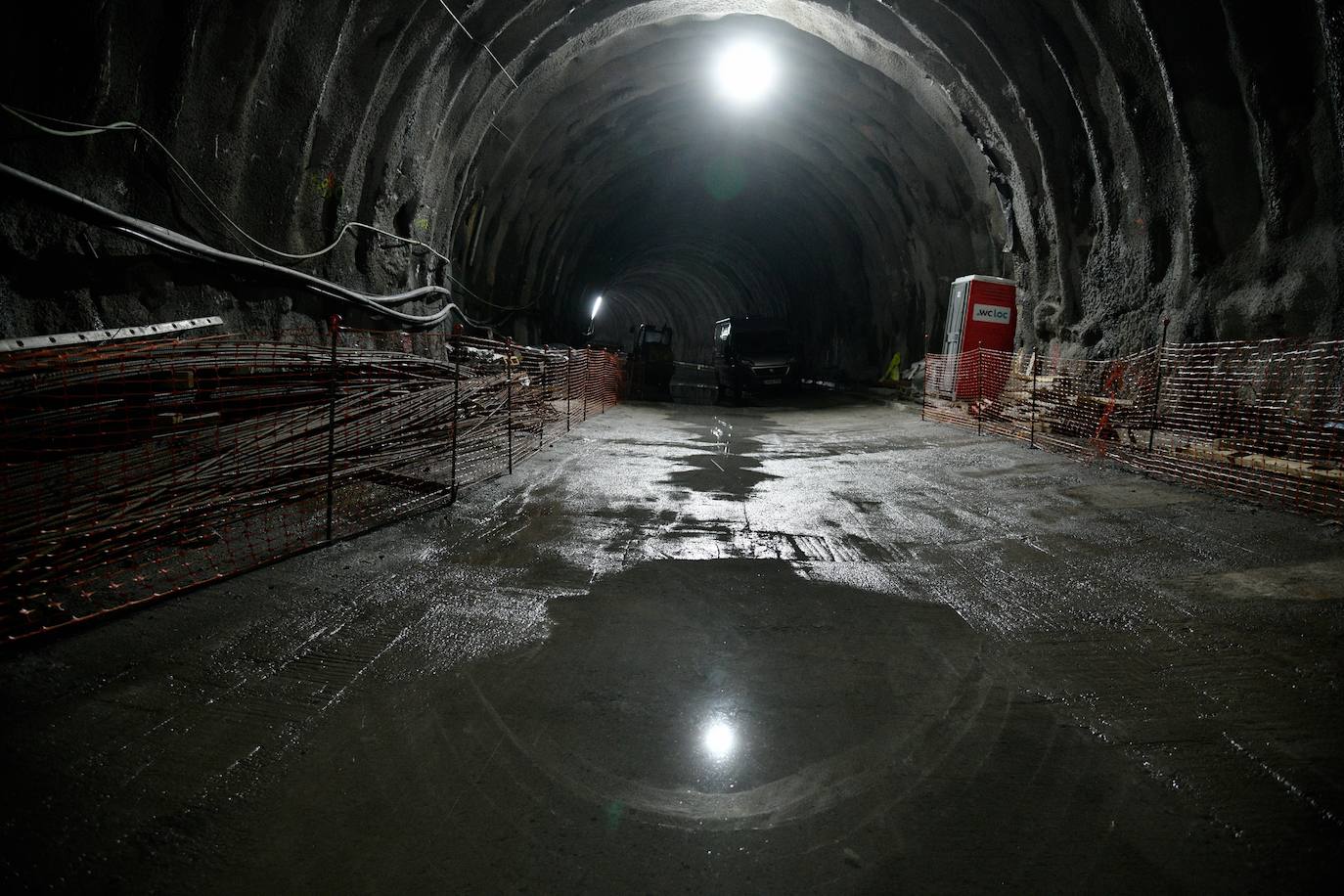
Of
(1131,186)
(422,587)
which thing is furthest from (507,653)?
(1131,186)

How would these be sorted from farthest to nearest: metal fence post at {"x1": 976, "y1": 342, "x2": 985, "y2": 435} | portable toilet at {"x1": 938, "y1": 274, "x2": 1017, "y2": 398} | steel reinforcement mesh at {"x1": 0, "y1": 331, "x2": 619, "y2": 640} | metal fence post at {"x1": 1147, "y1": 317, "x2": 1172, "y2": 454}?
1. portable toilet at {"x1": 938, "y1": 274, "x2": 1017, "y2": 398}
2. metal fence post at {"x1": 976, "y1": 342, "x2": 985, "y2": 435}
3. metal fence post at {"x1": 1147, "y1": 317, "x2": 1172, "y2": 454}
4. steel reinforcement mesh at {"x1": 0, "y1": 331, "x2": 619, "y2": 640}

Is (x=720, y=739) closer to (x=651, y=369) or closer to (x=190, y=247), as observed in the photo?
(x=190, y=247)

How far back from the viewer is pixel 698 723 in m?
2.61

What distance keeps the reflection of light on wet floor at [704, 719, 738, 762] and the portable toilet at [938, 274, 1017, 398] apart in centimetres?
1325

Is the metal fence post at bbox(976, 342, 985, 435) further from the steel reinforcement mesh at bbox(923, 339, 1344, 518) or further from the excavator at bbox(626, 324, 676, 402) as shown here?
the excavator at bbox(626, 324, 676, 402)

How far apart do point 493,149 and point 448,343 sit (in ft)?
14.4

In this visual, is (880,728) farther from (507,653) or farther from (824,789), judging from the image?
(507,653)

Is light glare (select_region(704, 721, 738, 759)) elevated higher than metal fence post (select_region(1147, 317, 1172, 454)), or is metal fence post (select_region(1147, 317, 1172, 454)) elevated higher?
metal fence post (select_region(1147, 317, 1172, 454))

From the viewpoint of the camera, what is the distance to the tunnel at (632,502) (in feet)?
6.84

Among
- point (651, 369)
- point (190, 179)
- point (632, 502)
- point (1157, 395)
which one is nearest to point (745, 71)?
point (651, 369)

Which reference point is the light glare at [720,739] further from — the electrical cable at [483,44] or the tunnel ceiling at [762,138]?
the electrical cable at [483,44]

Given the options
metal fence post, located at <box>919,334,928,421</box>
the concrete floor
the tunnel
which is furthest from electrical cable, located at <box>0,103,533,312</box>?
metal fence post, located at <box>919,334,928,421</box>

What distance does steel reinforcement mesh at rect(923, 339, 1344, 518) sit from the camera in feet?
20.8

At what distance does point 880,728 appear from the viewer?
258 centimetres
